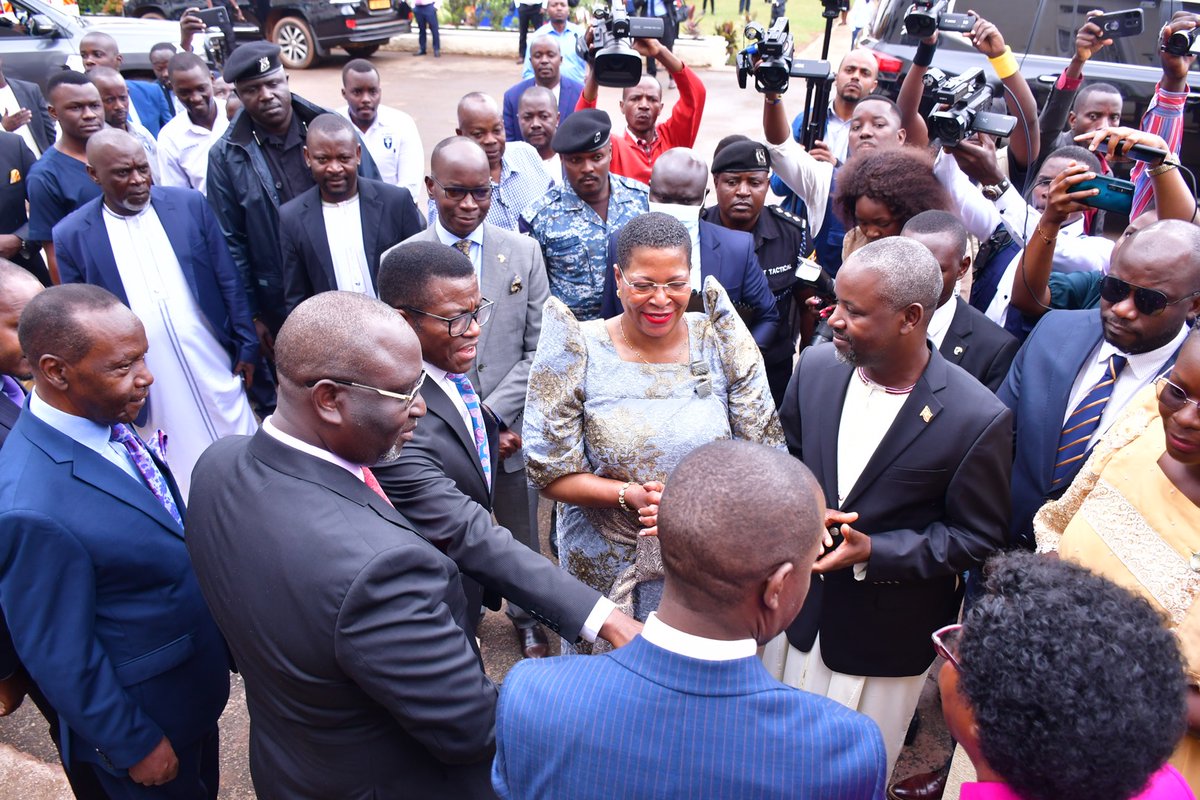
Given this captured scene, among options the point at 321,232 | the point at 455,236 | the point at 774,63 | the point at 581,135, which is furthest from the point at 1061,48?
the point at 321,232

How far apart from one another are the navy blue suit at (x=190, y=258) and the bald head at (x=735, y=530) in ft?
11.8

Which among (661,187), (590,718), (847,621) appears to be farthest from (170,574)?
(661,187)

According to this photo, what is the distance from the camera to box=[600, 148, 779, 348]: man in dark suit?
12.7 feet

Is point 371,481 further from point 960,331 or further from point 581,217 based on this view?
point 581,217

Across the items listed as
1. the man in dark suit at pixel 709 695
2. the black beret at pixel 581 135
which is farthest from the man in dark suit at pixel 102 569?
the black beret at pixel 581 135

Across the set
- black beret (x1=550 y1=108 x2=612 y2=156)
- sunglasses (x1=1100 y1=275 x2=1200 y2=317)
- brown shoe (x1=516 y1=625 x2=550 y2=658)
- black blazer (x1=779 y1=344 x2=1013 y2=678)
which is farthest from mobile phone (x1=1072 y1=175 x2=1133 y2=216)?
brown shoe (x1=516 y1=625 x2=550 y2=658)

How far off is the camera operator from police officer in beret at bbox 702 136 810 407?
3.28 ft

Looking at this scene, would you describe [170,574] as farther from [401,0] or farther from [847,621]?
[401,0]

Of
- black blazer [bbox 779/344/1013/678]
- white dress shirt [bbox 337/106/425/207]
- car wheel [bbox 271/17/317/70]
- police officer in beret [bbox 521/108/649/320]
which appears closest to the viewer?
black blazer [bbox 779/344/1013/678]

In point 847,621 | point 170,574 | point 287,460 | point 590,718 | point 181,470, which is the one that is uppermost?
point 287,460

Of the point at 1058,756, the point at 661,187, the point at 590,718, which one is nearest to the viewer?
the point at 1058,756

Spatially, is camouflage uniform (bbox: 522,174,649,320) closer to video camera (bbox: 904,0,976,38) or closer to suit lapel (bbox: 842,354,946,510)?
video camera (bbox: 904,0,976,38)

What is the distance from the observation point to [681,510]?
1504mm

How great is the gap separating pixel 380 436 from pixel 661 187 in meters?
2.68
